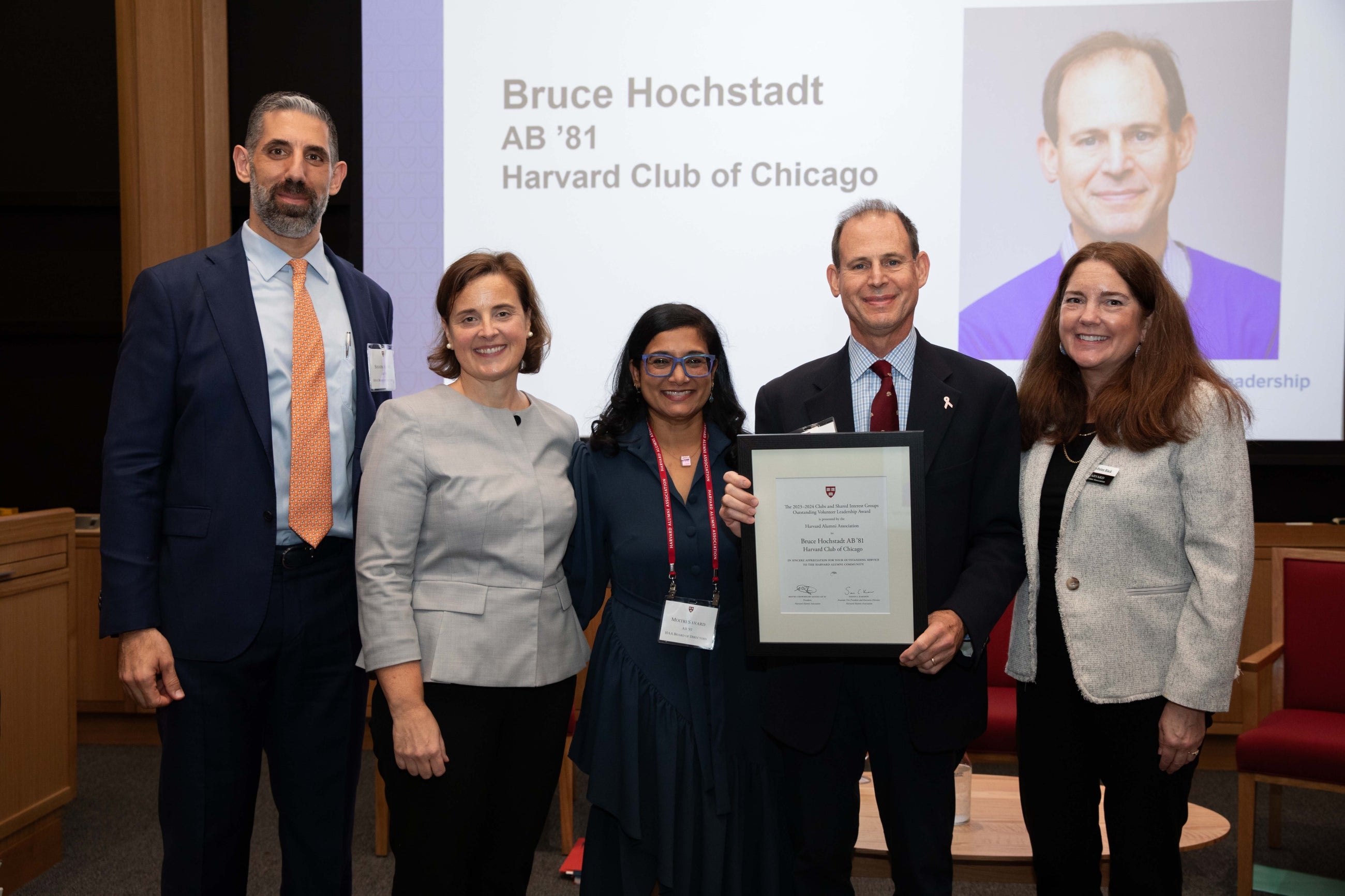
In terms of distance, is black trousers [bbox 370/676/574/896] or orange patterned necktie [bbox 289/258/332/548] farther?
orange patterned necktie [bbox 289/258/332/548]

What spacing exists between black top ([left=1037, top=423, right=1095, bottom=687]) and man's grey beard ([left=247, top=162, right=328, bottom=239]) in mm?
1838

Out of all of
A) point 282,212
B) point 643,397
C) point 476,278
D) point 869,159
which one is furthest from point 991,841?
point 869,159

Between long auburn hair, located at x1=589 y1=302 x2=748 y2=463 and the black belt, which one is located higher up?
long auburn hair, located at x1=589 y1=302 x2=748 y2=463

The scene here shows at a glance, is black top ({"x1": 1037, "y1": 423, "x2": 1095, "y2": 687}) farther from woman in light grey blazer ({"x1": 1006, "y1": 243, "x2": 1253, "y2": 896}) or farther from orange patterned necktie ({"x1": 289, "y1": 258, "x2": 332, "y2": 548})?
orange patterned necktie ({"x1": 289, "y1": 258, "x2": 332, "y2": 548})

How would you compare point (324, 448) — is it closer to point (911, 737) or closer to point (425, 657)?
point (425, 657)

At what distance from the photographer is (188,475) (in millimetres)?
2041

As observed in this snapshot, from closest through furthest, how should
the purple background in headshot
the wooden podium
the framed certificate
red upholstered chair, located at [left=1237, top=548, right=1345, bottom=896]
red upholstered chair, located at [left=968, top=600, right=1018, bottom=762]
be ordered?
the framed certificate → red upholstered chair, located at [left=1237, top=548, right=1345, bottom=896] → the wooden podium → red upholstered chair, located at [left=968, top=600, right=1018, bottom=762] → the purple background in headshot

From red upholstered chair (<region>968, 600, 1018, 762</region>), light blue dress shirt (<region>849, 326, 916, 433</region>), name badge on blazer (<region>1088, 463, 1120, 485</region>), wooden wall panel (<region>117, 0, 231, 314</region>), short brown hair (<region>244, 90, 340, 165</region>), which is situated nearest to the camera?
name badge on blazer (<region>1088, 463, 1120, 485</region>)

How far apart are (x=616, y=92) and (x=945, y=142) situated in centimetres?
151

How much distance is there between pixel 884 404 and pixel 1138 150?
9.35 ft

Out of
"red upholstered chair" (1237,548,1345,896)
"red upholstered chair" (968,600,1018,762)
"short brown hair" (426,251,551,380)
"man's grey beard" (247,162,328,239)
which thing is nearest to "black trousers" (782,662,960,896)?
"short brown hair" (426,251,551,380)

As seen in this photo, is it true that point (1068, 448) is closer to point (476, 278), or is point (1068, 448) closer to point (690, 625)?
point (690, 625)

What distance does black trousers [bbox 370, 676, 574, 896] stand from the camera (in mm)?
1930

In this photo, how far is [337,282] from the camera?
2.34 metres
